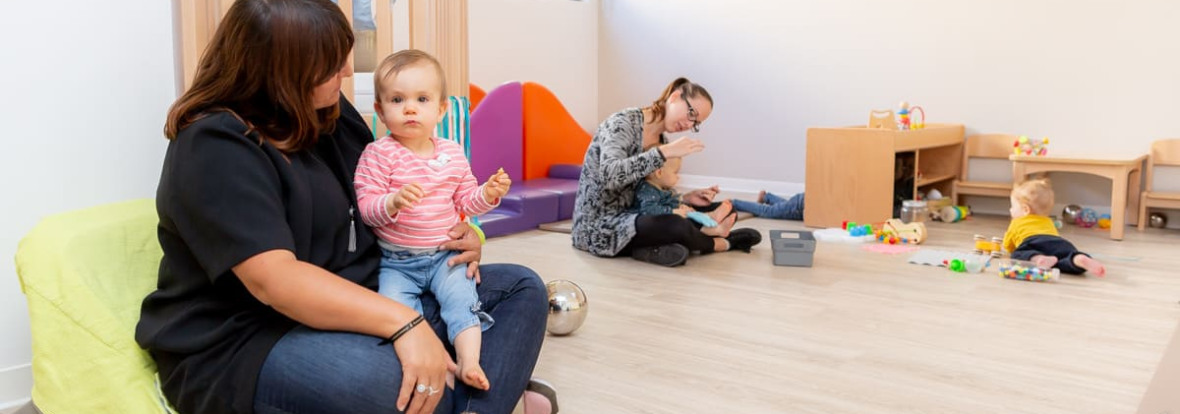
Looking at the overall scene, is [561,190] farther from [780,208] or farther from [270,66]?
[270,66]

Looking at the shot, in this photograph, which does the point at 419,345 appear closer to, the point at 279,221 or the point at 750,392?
the point at 279,221

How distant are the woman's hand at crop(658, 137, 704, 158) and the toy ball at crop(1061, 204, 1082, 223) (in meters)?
2.60

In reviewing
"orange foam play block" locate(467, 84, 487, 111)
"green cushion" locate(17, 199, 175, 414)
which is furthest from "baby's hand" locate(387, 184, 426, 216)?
"orange foam play block" locate(467, 84, 487, 111)

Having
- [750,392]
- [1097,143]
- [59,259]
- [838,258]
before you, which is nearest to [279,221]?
[59,259]

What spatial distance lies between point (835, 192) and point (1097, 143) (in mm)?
1549

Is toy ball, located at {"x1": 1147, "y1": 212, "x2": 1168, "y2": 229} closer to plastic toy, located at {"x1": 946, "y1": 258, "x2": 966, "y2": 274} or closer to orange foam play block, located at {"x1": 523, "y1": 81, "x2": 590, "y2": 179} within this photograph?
plastic toy, located at {"x1": 946, "y1": 258, "x2": 966, "y2": 274}

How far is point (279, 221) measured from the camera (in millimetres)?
1485

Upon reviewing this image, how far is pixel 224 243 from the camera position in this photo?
1438 mm

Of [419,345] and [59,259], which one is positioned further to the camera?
[59,259]

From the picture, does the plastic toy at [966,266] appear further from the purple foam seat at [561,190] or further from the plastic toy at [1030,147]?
the purple foam seat at [561,190]

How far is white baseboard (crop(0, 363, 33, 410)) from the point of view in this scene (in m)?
1.94

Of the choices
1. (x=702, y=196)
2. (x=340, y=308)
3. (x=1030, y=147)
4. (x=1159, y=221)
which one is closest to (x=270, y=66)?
(x=340, y=308)

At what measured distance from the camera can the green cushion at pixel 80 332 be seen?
5.32 ft

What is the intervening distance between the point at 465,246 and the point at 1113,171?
12.7 ft
